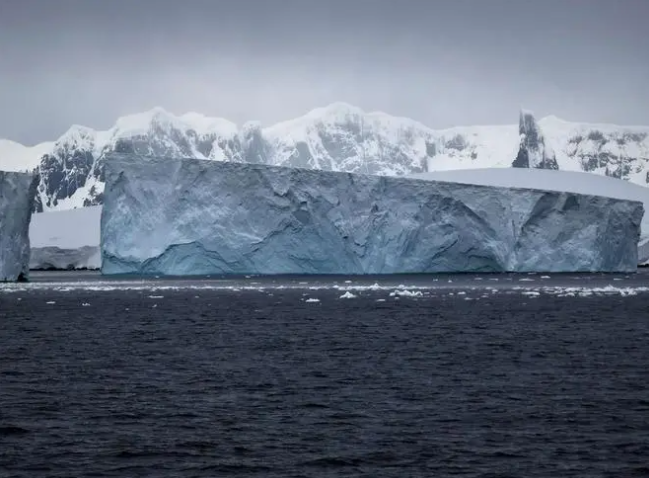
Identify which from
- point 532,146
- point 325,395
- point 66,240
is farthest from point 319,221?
point 532,146

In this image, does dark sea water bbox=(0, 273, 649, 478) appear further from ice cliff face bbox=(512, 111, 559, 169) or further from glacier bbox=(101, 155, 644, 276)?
ice cliff face bbox=(512, 111, 559, 169)

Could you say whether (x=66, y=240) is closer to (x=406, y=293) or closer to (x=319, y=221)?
(x=319, y=221)

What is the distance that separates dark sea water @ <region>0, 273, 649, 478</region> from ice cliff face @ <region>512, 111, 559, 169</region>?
69.5 metres

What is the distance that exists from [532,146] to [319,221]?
5967 centimetres

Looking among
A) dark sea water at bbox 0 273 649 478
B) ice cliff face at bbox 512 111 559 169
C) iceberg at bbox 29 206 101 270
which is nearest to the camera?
dark sea water at bbox 0 273 649 478

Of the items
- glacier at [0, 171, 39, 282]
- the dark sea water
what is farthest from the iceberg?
the dark sea water

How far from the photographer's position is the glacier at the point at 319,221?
38438mm

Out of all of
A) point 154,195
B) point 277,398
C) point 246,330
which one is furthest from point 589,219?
point 277,398

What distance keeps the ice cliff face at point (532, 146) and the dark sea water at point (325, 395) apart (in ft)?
228

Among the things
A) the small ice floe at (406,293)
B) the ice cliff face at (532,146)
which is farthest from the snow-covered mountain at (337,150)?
the small ice floe at (406,293)

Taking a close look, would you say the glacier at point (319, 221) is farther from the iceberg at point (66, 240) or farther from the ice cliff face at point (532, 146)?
the ice cliff face at point (532, 146)

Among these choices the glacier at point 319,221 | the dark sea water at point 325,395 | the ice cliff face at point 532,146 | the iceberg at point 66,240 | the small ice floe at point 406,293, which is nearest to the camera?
the dark sea water at point 325,395

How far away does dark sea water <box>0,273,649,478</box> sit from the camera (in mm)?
9070

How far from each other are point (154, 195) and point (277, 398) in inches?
1067
